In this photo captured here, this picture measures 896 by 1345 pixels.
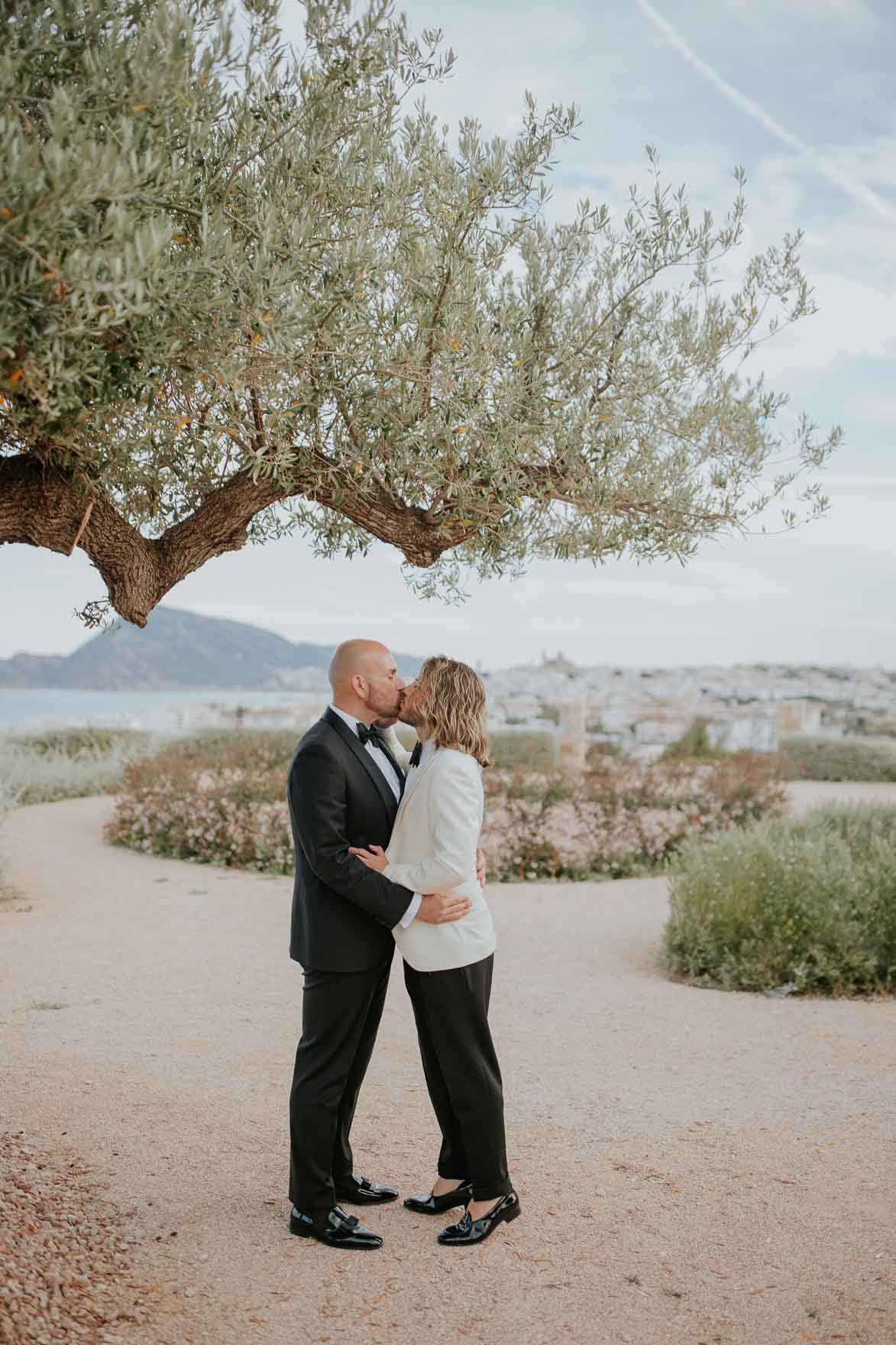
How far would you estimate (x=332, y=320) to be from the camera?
373 centimetres

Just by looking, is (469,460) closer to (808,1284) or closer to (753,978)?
(808,1284)

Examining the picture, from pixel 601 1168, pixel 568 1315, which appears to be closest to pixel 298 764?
pixel 568 1315

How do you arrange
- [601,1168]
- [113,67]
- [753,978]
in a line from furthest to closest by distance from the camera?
[753,978] < [601,1168] < [113,67]

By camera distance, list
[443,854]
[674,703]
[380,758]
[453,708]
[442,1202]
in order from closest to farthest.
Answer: [443,854]
[453,708]
[380,758]
[442,1202]
[674,703]

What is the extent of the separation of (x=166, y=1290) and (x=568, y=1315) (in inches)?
53.0

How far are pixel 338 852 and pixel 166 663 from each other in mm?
37455

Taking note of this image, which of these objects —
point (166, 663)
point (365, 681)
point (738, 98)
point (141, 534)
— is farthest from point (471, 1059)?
point (166, 663)

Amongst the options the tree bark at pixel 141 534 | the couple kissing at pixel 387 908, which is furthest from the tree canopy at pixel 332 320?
the couple kissing at pixel 387 908

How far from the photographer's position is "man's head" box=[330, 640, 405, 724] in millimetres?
3945

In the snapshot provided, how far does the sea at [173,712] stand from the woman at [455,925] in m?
18.6

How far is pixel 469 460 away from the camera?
4.30 meters

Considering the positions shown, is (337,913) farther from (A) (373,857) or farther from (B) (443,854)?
(B) (443,854)

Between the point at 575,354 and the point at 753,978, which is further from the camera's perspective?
the point at 753,978

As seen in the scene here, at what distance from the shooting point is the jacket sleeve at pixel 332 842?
12.2ft
